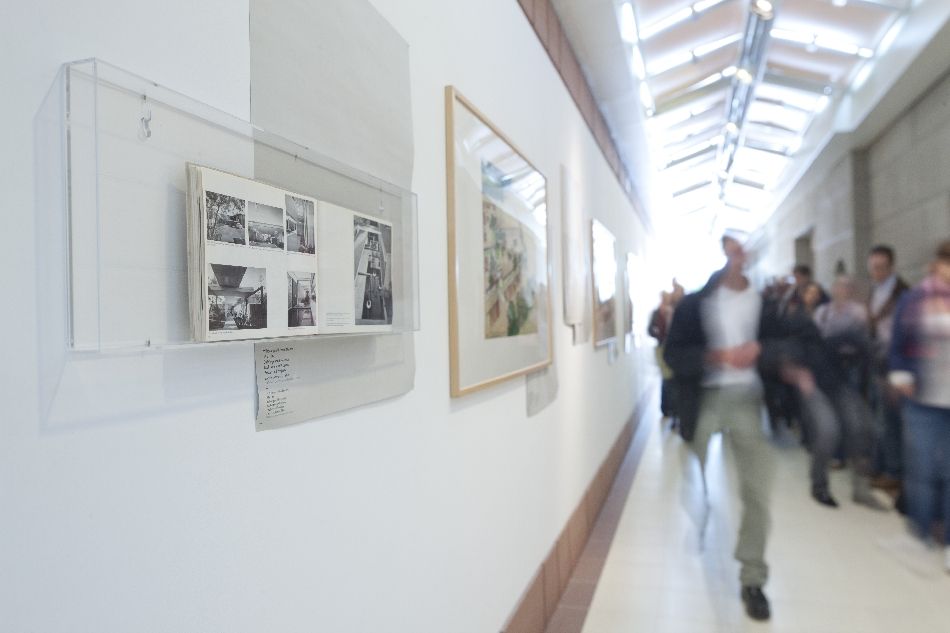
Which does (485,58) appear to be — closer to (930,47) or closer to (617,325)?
(617,325)

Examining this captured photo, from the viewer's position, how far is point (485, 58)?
101 inches

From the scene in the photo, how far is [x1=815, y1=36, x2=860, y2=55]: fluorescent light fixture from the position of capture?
750 cm

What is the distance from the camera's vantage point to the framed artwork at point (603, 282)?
210 inches

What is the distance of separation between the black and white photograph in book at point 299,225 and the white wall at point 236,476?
0.20m

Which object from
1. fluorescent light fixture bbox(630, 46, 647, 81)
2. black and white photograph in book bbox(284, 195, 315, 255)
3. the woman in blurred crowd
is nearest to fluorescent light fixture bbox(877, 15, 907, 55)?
fluorescent light fixture bbox(630, 46, 647, 81)

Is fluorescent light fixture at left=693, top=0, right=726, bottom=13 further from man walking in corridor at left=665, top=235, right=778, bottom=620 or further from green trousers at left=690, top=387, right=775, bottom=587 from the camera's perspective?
green trousers at left=690, top=387, right=775, bottom=587

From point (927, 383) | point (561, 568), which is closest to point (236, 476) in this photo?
point (561, 568)

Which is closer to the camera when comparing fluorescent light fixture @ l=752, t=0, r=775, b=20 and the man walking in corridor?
the man walking in corridor

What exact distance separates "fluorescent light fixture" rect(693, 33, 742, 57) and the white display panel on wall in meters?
7.39

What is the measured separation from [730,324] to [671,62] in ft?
15.2

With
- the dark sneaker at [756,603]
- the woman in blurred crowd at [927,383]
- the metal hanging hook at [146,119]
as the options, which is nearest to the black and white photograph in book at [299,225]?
the metal hanging hook at [146,119]

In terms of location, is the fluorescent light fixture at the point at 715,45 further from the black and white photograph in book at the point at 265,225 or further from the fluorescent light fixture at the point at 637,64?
the black and white photograph in book at the point at 265,225

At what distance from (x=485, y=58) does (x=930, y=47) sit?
549 cm

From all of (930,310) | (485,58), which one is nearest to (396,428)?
(485,58)
